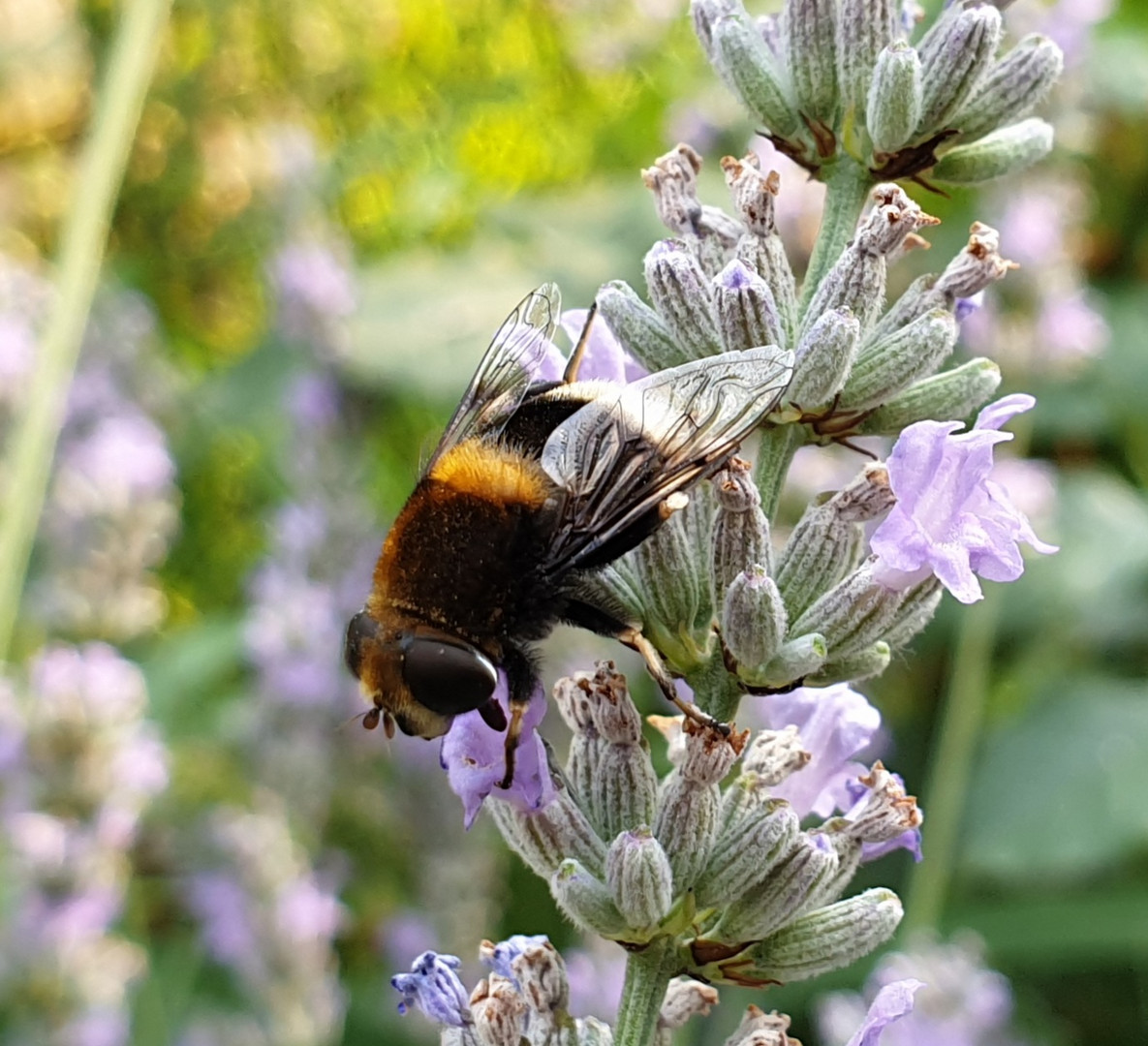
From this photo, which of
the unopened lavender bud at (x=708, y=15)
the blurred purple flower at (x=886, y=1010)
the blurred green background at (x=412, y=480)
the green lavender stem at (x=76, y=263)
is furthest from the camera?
the blurred green background at (x=412, y=480)

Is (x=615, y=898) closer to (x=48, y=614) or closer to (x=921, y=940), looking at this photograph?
(x=921, y=940)

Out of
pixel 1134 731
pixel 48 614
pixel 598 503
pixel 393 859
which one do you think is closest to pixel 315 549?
pixel 48 614

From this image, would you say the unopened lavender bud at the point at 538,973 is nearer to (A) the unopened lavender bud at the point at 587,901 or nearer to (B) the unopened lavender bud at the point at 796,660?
(A) the unopened lavender bud at the point at 587,901

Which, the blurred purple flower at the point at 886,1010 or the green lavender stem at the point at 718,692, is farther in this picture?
the green lavender stem at the point at 718,692

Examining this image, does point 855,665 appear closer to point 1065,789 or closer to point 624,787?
point 624,787

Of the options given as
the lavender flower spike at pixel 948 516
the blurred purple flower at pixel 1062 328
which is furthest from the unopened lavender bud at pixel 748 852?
the blurred purple flower at pixel 1062 328

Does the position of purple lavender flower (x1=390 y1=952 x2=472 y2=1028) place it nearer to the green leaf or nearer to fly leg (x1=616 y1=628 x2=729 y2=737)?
fly leg (x1=616 y1=628 x2=729 y2=737)
